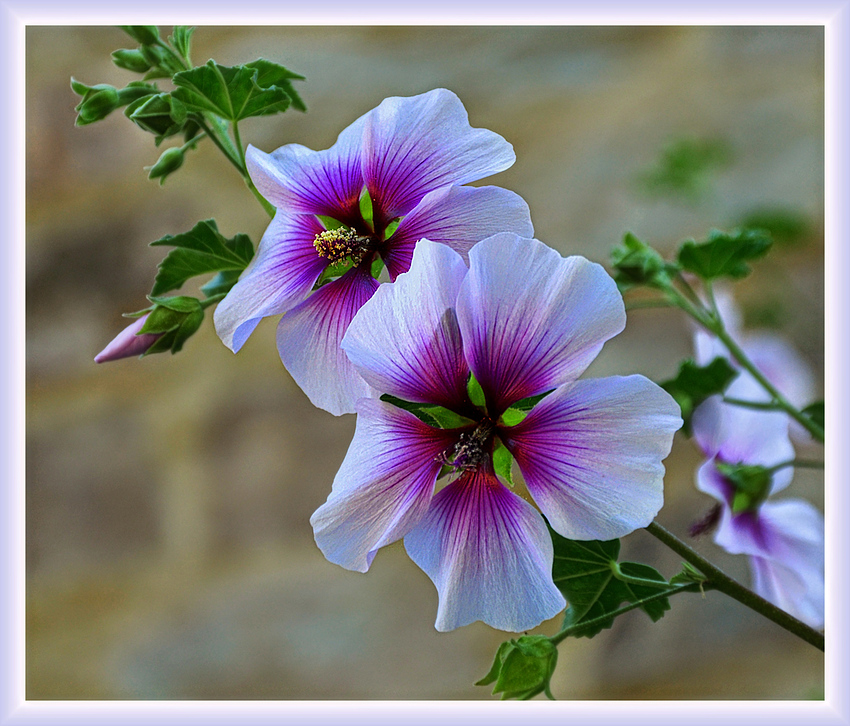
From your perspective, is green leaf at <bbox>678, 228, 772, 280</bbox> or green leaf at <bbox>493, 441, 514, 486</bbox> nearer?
green leaf at <bbox>493, 441, 514, 486</bbox>

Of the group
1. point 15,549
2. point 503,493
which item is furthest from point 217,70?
point 15,549

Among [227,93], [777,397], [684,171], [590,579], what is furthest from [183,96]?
[684,171]

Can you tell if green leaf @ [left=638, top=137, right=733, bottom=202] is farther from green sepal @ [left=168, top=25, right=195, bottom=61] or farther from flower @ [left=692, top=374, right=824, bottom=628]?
green sepal @ [left=168, top=25, right=195, bottom=61]

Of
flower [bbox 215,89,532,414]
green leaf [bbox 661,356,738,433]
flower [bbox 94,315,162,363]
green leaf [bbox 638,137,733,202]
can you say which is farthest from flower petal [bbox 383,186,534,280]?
green leaf [bbox 638,137,733,202]

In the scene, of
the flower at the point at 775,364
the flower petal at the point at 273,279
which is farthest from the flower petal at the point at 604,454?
the flower at the point at 775,364

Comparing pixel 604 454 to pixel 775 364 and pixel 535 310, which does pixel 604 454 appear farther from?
pixel 775 364

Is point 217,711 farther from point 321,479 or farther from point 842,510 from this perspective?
point 321,479
